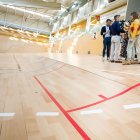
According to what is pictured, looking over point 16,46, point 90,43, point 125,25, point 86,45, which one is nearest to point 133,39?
point 125,25

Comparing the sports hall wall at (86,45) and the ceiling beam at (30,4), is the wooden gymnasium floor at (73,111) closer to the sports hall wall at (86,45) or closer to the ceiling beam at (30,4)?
the sports hall wall at (86,45)

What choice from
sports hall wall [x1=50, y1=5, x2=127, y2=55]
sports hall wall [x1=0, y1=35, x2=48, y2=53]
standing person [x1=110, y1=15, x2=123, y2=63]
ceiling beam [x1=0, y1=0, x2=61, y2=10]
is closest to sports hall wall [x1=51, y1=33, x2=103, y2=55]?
sports hall wall [x1=50, y1=5, x2=127, y2=55]

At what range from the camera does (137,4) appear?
942 cm

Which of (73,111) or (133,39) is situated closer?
(73,111)

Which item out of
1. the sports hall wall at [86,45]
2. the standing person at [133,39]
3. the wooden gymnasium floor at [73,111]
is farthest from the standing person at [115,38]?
the sports hall wall at [86,45]

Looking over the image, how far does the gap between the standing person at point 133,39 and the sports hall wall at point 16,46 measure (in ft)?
58.3

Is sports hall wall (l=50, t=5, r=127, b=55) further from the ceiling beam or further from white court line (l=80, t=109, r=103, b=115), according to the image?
white court line (l=80, t=109, r=103, b=115)

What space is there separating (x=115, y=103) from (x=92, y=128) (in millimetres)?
707

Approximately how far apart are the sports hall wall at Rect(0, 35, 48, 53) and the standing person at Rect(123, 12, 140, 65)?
58.3 feet

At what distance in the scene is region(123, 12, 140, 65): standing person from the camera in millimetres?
6043

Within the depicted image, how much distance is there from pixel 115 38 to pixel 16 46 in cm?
1770

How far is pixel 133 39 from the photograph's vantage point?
6203mm

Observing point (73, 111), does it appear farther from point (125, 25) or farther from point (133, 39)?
point (125, 25)

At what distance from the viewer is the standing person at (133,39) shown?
19.8 feet
